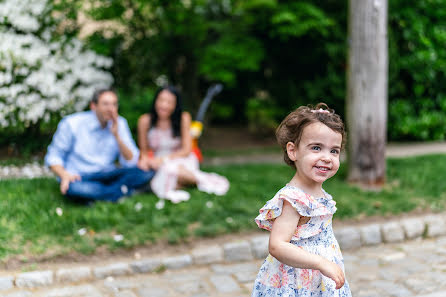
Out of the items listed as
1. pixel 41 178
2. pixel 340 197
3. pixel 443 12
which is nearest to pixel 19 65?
pixel 41 178

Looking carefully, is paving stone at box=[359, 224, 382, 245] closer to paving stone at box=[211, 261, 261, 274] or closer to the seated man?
paving stone at box=[211, 261, 261, 274]

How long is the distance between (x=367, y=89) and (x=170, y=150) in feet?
8.20

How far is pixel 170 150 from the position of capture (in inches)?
230

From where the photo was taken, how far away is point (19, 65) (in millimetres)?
6371

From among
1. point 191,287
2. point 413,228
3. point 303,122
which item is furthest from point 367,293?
point 303,122

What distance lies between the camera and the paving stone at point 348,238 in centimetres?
446

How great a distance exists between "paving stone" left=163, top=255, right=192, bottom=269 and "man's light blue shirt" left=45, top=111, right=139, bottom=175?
164 cm

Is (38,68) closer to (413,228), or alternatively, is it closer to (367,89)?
(367,89)

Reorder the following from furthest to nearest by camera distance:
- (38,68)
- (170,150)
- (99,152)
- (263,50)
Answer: (263,50), (38,68), (170,150), (99,152)

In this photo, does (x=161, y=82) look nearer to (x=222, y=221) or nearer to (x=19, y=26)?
(x=19, y=26)

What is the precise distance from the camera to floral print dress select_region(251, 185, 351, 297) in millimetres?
2154

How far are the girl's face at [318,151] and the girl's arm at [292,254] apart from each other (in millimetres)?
223

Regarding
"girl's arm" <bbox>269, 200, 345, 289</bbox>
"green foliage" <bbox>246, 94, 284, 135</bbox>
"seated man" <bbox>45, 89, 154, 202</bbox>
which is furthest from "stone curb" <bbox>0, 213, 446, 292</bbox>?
"green foliage" <bbox>246, 94, 284, 135</bbox>

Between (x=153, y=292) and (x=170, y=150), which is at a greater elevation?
(x=170, y=150)
